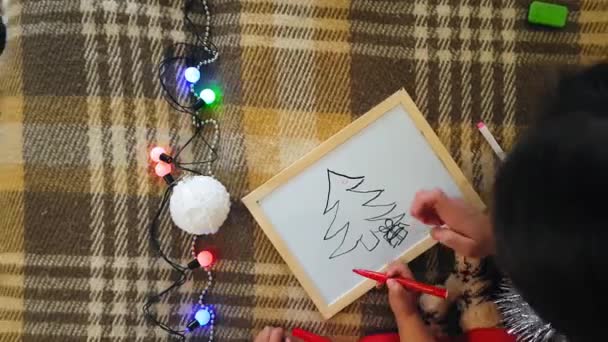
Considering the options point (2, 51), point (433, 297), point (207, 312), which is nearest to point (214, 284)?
point (207, 312)

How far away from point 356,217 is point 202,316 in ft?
0.78

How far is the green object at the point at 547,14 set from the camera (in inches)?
34.0

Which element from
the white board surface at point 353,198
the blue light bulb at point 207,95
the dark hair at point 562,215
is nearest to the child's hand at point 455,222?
the white board surface at point 353,198

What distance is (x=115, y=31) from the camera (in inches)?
34.3

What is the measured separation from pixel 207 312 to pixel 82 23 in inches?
16.3

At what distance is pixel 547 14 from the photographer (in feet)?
2.84

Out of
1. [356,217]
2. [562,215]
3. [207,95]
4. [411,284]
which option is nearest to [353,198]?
[356,217]

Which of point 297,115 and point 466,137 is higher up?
point 297,115

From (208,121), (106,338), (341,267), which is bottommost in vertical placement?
(341,267)

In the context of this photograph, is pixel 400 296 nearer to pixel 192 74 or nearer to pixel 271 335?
pixel 271 335

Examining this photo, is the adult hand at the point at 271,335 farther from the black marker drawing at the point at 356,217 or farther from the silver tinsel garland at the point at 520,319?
the silver tinsel garland at the point at 520,319

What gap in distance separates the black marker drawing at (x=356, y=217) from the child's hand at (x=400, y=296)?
4 centimetres

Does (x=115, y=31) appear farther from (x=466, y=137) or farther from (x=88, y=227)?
(x=466, y=137)

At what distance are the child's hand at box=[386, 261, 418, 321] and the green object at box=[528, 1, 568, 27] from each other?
1.21 ft
